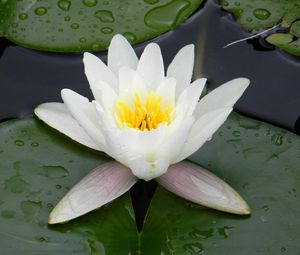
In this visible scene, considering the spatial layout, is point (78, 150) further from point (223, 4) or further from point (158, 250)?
point (223, 4)

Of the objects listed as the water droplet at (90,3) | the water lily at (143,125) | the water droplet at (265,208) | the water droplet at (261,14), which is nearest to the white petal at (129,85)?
the water lily at (143,125)

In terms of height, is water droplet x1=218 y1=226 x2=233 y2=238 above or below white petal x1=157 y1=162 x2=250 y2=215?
below

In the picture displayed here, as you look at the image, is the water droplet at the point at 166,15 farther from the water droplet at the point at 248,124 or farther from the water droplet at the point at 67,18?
the water droplet at the point at 248,124

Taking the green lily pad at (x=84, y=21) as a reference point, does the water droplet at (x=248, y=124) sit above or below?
below

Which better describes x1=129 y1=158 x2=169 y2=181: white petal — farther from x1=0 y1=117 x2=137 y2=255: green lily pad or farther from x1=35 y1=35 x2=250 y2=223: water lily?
x1=0 y1=117 x2=137 y2=255: green lily pad

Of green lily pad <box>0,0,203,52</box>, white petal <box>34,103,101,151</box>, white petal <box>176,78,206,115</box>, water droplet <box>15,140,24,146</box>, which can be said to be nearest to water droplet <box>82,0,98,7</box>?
green lily pad <box>0,0,203,52</box>
